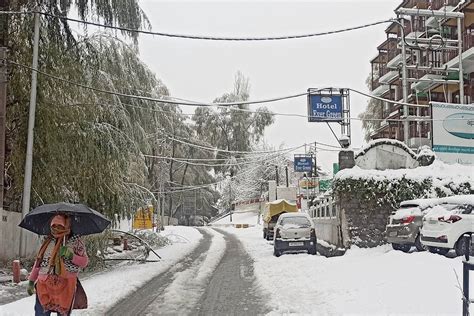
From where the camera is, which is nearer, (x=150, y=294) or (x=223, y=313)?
(x=223, y=313)

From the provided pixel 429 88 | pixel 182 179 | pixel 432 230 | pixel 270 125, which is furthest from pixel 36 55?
pixel 270 125

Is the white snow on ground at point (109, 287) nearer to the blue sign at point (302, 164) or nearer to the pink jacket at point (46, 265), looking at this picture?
the pink jacket at point (46, 265)

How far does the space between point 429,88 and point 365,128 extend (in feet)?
64.8

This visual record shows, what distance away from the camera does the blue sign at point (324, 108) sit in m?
24.4

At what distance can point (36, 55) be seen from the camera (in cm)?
1567

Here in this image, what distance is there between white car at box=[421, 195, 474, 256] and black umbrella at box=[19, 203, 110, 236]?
900 centimetres

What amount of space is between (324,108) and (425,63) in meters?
17.9

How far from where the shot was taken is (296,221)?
21.1 m

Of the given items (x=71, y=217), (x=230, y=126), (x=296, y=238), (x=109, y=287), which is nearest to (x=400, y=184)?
(x=296, y=238)

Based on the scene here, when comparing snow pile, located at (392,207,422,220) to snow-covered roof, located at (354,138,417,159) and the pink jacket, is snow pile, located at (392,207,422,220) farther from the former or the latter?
the pink jacket

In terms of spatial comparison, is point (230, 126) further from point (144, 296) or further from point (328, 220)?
point (144, 296)

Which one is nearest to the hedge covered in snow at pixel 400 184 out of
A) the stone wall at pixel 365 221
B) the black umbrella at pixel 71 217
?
the stone wall at pixel 365 221

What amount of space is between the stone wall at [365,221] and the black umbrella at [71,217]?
46.3 ft

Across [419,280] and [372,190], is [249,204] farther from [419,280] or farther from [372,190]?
[419,280]
